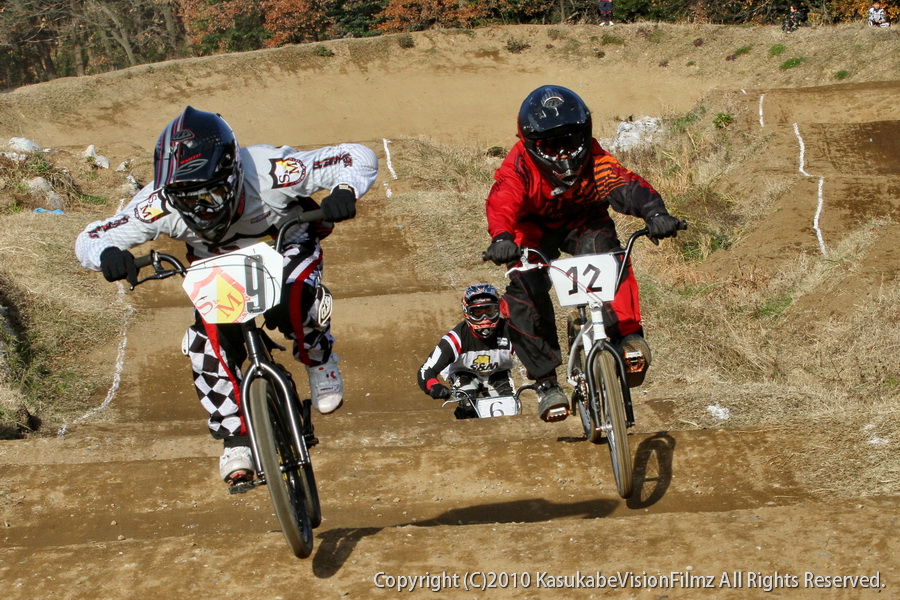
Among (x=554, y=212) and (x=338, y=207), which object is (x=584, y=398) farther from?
(x=338, y=207)

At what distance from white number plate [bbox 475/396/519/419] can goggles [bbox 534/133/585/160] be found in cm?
289

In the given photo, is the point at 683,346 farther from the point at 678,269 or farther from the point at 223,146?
the point at 223,146

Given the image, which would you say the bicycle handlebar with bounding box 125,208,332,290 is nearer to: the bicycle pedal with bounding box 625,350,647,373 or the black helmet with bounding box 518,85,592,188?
the black helmet with bounding box 518,85,592,188

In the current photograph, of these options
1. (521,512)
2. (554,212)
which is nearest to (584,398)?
(521,512)

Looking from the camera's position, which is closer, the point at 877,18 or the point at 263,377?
the point at 263,377

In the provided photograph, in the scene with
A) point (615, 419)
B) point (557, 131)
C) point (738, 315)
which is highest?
point (557, 131)

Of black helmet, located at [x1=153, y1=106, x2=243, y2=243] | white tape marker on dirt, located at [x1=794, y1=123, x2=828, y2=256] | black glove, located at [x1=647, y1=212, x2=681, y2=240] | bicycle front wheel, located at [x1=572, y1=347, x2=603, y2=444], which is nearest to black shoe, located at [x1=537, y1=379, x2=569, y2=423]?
bicycle front wheel, located at [x1=572, y1=347, x2=603, y2=444]

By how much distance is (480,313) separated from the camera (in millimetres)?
7949

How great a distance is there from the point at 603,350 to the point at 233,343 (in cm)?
205

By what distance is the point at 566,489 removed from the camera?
586 cm

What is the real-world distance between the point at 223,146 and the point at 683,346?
7.51 meters

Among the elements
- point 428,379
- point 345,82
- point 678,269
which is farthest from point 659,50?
point 428,379

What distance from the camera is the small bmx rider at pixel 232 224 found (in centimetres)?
437

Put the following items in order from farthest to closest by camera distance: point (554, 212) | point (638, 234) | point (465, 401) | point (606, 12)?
point (606, 12) < point (465, 401) < point (554, 212) < point (638, 234)
